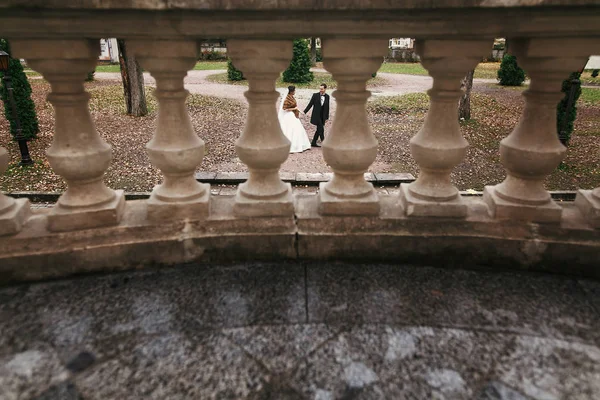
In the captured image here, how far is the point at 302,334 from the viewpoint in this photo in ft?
5.96

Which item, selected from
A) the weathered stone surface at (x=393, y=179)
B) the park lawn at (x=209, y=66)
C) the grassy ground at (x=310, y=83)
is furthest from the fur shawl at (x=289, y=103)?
the park lawn at (x=209, y=66)

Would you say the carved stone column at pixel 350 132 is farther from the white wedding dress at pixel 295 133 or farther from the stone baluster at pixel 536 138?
the white wedding dress at pixel 295 133

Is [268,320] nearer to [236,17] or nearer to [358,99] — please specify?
[358,99]

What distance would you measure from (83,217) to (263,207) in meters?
0.91

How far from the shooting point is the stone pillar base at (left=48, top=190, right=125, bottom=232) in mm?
2156

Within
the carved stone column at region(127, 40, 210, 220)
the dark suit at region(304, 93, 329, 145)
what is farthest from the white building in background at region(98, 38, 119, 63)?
the carved stone column at region(127, 40, 210, 220)

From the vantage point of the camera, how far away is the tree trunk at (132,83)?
14.3 metres

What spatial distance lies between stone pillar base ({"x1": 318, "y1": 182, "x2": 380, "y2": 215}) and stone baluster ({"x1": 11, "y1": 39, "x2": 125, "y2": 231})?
3.59 ft

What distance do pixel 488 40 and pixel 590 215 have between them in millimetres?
1071

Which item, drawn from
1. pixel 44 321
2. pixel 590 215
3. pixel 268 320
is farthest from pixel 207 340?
pixel 590 215

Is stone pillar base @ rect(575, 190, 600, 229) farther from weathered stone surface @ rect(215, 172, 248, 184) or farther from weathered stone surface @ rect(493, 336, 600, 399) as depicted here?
weathered stone surface @ rect(215, 172, 248, 184)

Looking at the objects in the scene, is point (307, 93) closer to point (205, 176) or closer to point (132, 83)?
point (132, 83)

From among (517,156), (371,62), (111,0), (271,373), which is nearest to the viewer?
(271,373)

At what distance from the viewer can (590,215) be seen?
2244 millimetres
